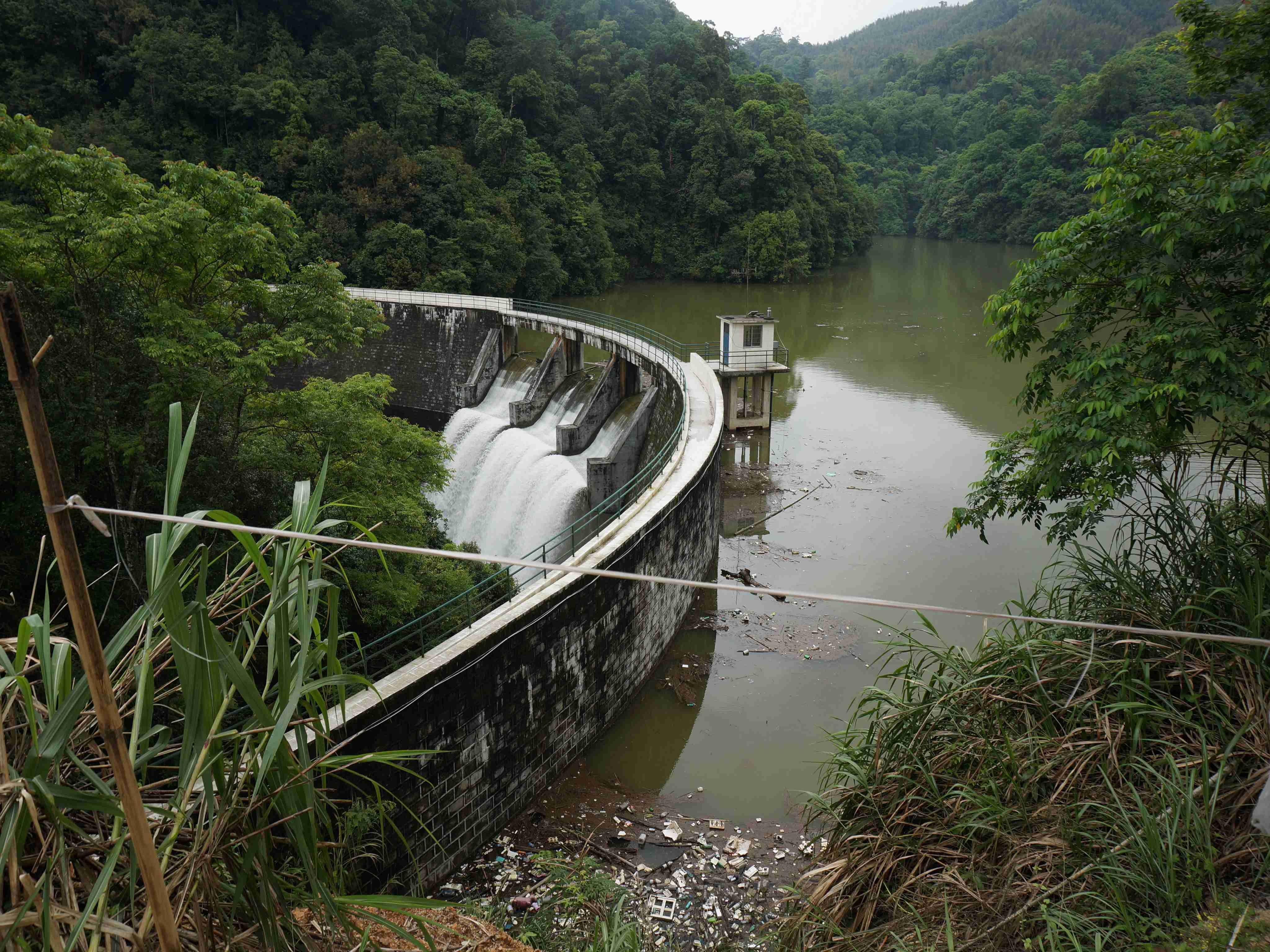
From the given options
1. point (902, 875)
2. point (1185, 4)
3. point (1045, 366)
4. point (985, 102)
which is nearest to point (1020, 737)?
point (902, 875)

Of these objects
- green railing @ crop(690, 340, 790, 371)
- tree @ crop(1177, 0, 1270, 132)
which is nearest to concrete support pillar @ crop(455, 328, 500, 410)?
green railing @ crop(690, 340, 790, 371)

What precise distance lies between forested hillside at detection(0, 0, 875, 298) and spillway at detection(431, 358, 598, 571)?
9347 mm

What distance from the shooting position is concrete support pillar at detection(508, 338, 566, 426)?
18.0m

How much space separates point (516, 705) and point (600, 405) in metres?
9.92

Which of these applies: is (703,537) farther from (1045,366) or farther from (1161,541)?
(1161,541)

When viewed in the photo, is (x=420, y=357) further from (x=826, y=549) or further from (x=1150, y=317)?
(x=1150, y=317)

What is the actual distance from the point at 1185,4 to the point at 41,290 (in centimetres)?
993

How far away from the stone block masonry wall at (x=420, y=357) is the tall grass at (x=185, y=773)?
19.5 m

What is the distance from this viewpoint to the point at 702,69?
39.6 m

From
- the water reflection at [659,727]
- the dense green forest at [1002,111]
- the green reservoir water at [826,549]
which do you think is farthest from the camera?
the dense green forest at [1002,111]

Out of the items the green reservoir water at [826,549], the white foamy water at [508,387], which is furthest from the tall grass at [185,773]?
the white foamy water at [508,387]

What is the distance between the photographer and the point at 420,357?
71.8 feet

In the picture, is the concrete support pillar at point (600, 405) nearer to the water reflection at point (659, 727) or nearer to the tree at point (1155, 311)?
the water reflection at point (659, 727)

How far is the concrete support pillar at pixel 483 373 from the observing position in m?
20.4
